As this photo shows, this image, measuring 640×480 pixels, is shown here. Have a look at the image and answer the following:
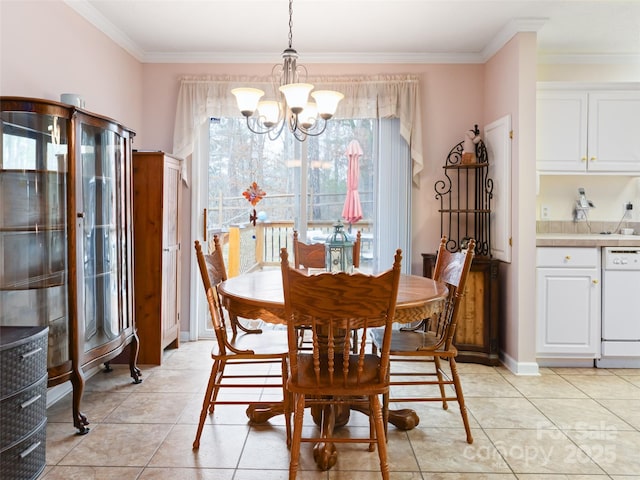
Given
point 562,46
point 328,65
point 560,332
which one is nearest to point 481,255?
point 560,332

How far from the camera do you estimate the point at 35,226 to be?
236cm

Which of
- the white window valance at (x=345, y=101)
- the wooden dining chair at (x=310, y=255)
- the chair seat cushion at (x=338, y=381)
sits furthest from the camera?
the white window valance at (x=345, y=101)

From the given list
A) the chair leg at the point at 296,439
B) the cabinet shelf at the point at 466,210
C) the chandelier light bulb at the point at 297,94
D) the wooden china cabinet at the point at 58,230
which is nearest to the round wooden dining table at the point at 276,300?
the chair leg at the point at 296,439

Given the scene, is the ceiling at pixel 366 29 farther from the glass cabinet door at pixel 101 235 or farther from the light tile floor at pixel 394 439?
the light tile floor at pixel 394 439

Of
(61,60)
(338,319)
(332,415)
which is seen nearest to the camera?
(338,319)

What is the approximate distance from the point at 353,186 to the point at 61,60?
250cm

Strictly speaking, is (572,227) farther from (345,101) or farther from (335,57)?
(335,57)

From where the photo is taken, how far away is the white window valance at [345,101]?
416 cm

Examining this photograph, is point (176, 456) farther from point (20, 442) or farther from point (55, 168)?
point (55, 168)

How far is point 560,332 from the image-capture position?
11.6 ft

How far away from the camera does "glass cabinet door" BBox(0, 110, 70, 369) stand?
90.4 inches

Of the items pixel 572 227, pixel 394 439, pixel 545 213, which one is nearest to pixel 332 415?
pixel 394 439

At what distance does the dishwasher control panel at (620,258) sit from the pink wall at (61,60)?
4040mm

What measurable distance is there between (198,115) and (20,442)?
304 centimetres
